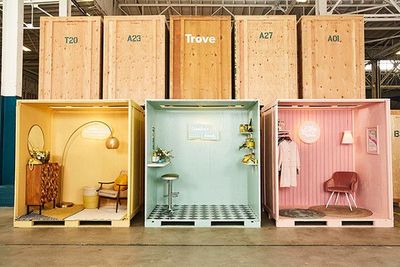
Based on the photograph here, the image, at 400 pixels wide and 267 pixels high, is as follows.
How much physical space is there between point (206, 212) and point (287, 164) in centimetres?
207

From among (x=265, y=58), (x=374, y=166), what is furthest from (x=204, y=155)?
(x=374, y=166)

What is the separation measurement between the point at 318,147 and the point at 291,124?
2.92 ft

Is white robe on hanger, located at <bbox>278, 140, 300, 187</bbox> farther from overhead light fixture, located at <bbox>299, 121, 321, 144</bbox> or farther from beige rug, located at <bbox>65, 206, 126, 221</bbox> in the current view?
beige rug, located at <bbox>65, 206, 126, 221</bbox>

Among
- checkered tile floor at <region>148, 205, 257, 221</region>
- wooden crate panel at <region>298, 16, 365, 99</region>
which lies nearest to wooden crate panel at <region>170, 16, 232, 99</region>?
wooden crate panel at <region>298, 16, 365, 99</region>

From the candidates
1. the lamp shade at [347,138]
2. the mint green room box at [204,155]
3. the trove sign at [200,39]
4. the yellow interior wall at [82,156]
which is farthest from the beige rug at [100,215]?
the lamp shade at [347,138]

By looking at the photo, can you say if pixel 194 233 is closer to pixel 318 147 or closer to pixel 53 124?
pixel 318 147

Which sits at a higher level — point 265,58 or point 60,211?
point 265,58

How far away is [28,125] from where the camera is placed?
7.04 meters

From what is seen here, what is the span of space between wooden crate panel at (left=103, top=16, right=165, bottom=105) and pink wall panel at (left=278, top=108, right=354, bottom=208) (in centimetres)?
326

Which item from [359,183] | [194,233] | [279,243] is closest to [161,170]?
[194,233]

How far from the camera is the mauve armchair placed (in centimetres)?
746

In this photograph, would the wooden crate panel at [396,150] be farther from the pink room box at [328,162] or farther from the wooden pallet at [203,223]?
the wooden pallet at [203,223]

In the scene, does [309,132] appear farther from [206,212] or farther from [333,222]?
[206,212]

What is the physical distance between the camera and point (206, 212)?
7262 mm
